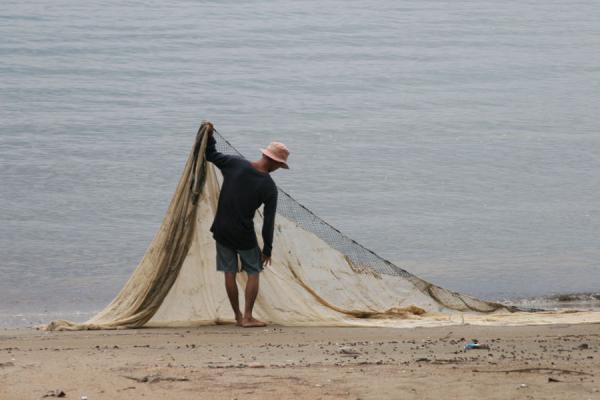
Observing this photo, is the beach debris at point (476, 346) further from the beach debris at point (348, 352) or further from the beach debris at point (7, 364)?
the beach debris at point (7, 364)

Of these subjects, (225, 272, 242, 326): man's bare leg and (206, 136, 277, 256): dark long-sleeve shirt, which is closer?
(206, 136, 277, 256): dark long-sleeve shirt

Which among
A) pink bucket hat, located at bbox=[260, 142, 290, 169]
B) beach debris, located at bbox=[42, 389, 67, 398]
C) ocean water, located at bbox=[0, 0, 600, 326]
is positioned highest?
ocean water, located at bbox=[0, 0, 600, 326]

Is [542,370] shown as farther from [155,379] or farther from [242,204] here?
[242,204]

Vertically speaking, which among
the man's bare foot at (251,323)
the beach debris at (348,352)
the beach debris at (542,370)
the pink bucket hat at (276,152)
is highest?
the pink bucket hat at (276,152)

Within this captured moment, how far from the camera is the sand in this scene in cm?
554

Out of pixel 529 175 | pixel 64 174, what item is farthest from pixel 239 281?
pixel 529 175

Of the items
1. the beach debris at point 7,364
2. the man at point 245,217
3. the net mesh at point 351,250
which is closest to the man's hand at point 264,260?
the man at point 245,217

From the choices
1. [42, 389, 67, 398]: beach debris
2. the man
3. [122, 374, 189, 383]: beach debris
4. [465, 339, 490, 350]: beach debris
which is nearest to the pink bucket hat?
the man

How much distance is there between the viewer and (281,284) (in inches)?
334

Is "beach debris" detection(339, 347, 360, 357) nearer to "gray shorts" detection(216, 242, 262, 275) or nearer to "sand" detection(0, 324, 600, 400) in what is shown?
"sand" detection(0, 324, 600, 400)

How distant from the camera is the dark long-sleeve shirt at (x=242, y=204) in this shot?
7.96m

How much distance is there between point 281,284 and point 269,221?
2.30ft

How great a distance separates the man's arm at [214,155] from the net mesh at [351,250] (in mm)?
456

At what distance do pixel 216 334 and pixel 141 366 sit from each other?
62.4 inches
